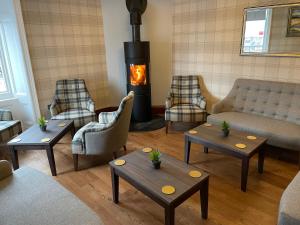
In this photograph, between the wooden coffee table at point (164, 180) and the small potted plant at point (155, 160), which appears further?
the small potted plant at point (155, 160)

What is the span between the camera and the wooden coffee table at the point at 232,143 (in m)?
2.21

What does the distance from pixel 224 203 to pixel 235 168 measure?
67 centimetres

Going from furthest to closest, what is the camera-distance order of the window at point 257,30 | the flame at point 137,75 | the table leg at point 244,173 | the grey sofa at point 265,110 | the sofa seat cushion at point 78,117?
the flame at point 137,75, the sofa seat cushion at point 78,117, the window at point 257,30, the grey sofa at point 265,110, the table leg at point 244,173

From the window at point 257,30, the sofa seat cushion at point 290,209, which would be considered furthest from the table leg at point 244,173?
the window at point 257,30

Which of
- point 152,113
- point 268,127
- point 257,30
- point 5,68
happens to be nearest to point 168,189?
point 268,127

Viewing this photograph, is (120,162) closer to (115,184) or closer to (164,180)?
(115,184)

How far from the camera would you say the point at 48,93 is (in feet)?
12.8

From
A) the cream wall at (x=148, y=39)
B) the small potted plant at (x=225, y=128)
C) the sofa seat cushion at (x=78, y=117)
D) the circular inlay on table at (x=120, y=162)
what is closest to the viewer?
the circular inlay on table at (x=120, y=162)

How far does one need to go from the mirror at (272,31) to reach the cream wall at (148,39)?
1.48m

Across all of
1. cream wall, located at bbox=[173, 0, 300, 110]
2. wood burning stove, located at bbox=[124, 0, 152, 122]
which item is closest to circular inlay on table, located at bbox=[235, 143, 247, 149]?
cream wall, located at bbox=[173, 0, 300, 110]

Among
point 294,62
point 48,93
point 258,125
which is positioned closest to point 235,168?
point 258,125

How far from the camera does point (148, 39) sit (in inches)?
171

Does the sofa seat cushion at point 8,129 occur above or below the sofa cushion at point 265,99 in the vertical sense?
below

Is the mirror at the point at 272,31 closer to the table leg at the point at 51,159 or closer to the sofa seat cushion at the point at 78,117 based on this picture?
the sofa seat cushion at the point at 78,117
